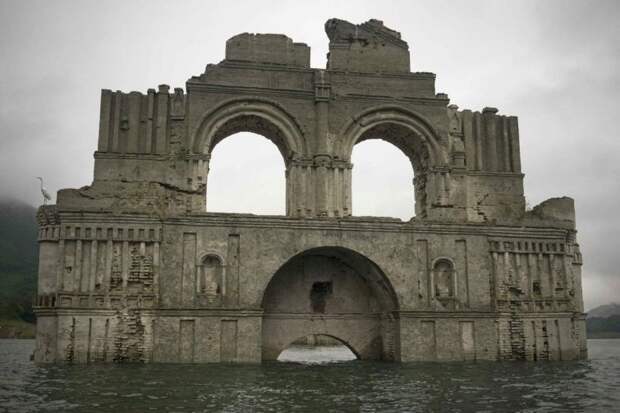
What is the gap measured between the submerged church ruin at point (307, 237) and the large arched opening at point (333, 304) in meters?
0.05

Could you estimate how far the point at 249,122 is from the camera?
2336 centimetres

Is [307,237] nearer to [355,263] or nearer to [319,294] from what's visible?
[355,263]

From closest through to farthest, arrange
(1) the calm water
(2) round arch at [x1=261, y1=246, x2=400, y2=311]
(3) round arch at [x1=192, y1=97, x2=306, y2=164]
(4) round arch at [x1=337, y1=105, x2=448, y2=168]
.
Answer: (1) the calm water
(2) round arch at [x1=261, y1=246, x2=400, y2=311]
(3) round arch at [x1=192, y1=97, x2=306, y2=164]
(4) round arch at [x1=337, y1=105, x2=448, y2=168]

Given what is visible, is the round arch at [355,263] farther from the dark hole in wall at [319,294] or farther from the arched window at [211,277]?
the arched window at [211,277]

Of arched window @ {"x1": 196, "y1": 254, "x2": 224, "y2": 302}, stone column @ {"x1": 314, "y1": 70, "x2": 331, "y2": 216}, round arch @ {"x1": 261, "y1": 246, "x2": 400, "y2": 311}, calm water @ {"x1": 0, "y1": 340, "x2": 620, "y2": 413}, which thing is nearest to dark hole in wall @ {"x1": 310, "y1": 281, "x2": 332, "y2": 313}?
round arch @ {"x1": 261, "y1": 246, "x2": 400, "y2": 311}

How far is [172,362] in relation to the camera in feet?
61.1

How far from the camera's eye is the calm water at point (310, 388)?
11.2 metres

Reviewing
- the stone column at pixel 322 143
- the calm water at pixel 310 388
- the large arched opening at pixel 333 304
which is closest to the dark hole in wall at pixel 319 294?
the large arched opening at pixel 333 304

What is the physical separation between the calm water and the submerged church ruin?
154 cm

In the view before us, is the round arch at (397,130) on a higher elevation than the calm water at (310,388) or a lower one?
higher

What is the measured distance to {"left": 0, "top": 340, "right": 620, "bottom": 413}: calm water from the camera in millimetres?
11227

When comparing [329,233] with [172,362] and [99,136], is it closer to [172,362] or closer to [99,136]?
[172,362]

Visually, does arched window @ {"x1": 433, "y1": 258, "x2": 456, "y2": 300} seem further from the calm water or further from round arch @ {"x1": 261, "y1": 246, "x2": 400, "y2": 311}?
the calm water

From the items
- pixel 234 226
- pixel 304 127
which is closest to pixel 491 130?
pixel 304 127
